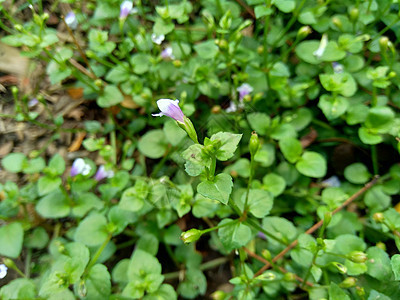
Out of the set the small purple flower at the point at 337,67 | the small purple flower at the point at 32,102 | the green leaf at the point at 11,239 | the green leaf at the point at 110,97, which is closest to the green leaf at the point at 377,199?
the small purple flower at the point at 337,67

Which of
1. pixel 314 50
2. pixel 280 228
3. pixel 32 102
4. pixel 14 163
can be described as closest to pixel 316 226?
pixel 280 228

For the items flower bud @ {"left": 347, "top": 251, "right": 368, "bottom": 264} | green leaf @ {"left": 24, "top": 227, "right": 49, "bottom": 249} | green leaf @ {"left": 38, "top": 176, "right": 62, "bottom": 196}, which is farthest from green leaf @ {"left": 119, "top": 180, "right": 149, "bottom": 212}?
flower bud @ {"left": 347, "top": 251, "right": 368, "bottom": 264}

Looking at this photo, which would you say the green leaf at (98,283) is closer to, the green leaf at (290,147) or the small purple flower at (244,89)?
the green leaf at (290,147)

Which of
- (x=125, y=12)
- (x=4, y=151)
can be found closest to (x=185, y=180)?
(x=125, y=12)

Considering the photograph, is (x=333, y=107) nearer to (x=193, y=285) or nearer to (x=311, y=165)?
(x=311, y=165)

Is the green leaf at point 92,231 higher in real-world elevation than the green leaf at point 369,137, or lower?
lower

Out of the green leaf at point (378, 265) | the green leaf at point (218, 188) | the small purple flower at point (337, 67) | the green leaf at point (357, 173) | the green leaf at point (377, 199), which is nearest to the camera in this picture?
the green leaf at point (218, 188)

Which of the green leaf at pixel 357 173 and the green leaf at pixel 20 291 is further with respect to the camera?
the green leaf at pixel 357 173

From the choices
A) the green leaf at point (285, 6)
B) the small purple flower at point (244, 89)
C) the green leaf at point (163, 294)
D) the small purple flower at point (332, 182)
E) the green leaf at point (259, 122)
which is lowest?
the small purple flower at point (332, 182)
